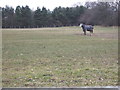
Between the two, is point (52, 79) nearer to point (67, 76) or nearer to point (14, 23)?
point (67, 76)

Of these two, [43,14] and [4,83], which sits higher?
[43,14]

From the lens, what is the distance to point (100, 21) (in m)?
26.8

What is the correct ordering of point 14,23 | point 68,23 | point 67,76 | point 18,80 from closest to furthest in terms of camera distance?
point 18,80 < point 67,76 < point 14,23 < point 68,23

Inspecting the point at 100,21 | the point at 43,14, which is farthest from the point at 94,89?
the point at 43,14

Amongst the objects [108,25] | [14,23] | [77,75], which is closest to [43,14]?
[14,23]

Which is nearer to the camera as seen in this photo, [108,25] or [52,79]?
[52,79]

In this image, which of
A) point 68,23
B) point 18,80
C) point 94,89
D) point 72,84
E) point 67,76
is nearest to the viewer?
point 94,89

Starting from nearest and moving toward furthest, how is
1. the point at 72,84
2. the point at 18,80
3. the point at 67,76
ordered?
the point at 72,84 → the point at 18,80 → the point at 67,76

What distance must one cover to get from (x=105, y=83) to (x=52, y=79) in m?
0.96

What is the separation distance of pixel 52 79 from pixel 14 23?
35571 mm

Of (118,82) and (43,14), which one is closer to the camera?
(118,82)

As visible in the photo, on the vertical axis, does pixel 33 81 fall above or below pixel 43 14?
below

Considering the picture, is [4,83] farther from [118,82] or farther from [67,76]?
[118,82]

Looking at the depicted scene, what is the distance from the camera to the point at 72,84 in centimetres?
401
